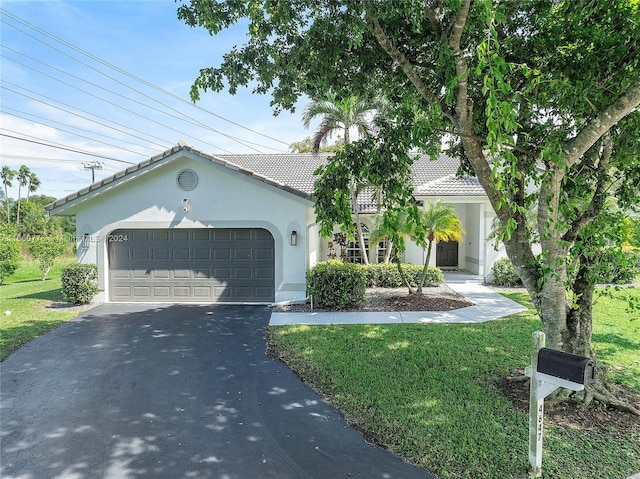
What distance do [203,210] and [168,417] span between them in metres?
8.15

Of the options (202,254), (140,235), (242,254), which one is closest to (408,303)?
(242,254)

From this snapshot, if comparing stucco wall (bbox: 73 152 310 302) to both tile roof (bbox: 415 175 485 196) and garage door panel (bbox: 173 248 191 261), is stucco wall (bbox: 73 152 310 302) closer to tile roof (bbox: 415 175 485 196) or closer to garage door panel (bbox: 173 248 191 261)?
garage door panel (bbox: 173 248 191 261)

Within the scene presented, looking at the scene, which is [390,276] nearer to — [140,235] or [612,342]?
[612,342]

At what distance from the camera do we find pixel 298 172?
19828 millimetres

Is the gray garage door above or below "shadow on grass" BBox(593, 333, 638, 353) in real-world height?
above

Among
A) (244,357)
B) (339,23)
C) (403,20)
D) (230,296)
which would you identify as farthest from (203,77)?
(230,296)

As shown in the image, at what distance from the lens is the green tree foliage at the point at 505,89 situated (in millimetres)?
4363

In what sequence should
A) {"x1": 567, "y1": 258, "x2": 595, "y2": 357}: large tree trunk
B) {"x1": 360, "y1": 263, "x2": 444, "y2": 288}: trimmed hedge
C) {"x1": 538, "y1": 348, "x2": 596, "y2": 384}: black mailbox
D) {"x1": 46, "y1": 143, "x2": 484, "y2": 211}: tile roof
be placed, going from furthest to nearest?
{"x1": 360, "y1": 263, "x2": 444, "y2": 288}: trimmed hedge < {"x1": 46, "y1": 143, "x2": 484, "y2": 211}: tile roof < {"x1": 567, "y1": 258, "x2": 595, "y2": 357}: large tree trunk < {"x1": 538, "y1": 348, "x2": 596, "y2": 384}: black mailbox

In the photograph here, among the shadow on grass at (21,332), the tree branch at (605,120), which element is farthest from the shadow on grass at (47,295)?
the tree branch at (605,120)

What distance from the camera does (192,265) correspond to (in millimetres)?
12656

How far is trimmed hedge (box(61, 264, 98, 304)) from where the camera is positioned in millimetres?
11984

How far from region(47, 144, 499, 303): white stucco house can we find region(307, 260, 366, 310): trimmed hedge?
0.98 metres

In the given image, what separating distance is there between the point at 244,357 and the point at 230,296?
5.32 m

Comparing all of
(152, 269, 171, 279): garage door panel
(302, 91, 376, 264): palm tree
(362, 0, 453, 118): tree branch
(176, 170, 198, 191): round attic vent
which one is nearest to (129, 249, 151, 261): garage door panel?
(152, 269, 171, 279): garage door panel
